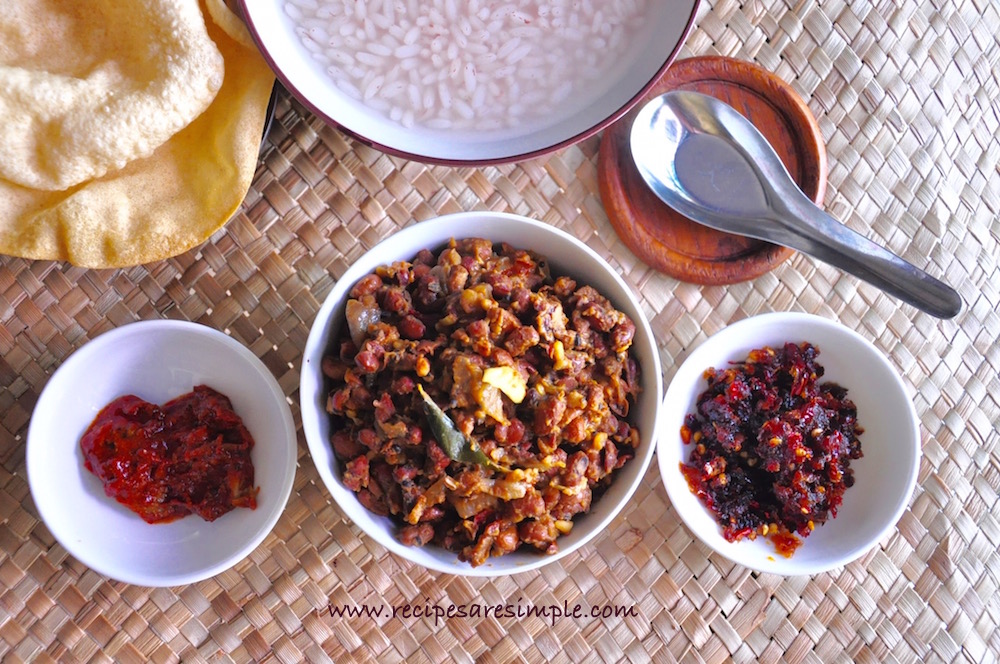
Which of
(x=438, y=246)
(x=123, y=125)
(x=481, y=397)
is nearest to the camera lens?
(x=481, y=397)

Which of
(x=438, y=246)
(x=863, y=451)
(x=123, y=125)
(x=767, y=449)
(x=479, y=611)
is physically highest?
(x=123, y=125)

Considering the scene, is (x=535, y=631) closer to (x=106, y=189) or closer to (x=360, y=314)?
(x=360, y=314)

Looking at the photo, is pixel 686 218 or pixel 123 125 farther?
pixel 686 218

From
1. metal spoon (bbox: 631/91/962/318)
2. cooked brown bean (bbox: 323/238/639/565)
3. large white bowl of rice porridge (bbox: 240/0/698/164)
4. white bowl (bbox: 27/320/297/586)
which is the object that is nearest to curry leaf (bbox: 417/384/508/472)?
cooked brown bean (bbox: 323/238/639/565)

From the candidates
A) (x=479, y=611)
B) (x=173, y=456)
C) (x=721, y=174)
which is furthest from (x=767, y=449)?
(x=173, y=456)

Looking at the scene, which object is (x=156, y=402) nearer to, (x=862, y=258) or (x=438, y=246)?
(x=438, y=246)

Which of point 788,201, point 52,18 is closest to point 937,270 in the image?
point 788,201

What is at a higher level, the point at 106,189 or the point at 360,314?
the point at 106,189
